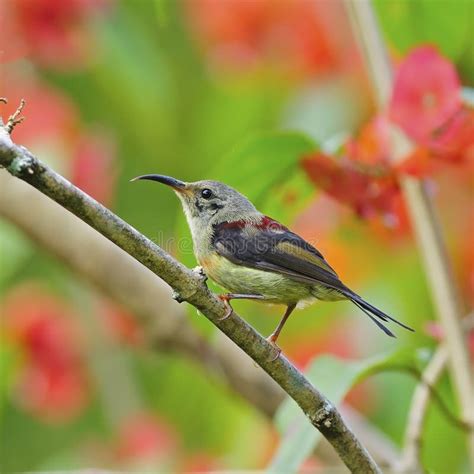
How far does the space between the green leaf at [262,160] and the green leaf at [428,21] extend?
799 millimetres

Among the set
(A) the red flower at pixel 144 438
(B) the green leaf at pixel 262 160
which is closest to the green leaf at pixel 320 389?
(B) the green leaf at pixel 262 160

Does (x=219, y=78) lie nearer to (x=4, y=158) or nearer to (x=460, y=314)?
(x=460, y=314)

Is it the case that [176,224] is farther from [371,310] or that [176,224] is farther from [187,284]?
[187,284]

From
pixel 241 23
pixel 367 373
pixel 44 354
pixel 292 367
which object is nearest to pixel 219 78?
pixel 241 23

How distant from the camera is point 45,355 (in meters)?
4.89

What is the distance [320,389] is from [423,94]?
1.06 metres

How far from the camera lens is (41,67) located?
5281 millimetres

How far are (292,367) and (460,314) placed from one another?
3.65ft

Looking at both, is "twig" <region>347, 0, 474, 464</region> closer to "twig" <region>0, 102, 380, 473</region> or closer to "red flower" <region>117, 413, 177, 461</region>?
"twig" <region>0, 102, 380, 473</region>

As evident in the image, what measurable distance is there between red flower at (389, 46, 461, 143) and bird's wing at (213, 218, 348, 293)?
0.58 meters

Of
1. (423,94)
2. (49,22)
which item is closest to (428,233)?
(423,94)

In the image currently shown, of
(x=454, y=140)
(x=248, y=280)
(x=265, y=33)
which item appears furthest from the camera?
(x=265, y=33)

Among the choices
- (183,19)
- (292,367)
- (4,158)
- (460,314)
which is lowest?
(4,158)

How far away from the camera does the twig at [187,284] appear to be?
73.2 inches
